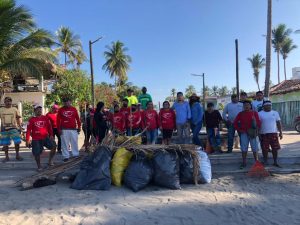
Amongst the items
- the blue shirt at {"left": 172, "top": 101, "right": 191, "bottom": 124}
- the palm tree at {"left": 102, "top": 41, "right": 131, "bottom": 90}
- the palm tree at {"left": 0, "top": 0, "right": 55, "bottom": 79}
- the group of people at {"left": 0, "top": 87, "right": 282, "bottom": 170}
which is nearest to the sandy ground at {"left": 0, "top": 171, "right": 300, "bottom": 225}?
the group of people at {"left": 0, "top": 87, "right": 282, "bottom": 170}

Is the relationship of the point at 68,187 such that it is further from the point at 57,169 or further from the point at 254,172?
the point at 254,172

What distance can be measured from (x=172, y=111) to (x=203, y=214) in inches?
172

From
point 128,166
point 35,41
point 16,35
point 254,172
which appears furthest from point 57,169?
point 35,41

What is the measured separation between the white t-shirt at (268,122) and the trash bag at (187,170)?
7.14 feet

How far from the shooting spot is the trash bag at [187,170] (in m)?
7.97

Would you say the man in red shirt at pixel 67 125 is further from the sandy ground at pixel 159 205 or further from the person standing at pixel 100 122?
the sandy ground at pixel 159 205

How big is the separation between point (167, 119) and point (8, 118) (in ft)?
13.5

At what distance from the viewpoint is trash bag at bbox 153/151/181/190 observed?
7598 millimetres

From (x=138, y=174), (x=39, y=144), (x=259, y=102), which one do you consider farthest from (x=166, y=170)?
(x=259, y=102)

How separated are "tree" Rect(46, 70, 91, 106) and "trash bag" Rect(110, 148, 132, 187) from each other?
19932 mm

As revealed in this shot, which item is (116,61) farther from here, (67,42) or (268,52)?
(268,52)

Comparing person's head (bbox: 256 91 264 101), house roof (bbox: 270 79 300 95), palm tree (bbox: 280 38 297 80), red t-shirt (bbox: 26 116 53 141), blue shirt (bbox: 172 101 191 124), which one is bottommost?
red t-shirt (bbox: 26 116 53 141)

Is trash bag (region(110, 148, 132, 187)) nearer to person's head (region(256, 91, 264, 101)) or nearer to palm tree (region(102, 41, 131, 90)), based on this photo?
person's head (region(256, 91, 264, 101))

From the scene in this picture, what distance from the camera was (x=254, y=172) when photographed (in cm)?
866
